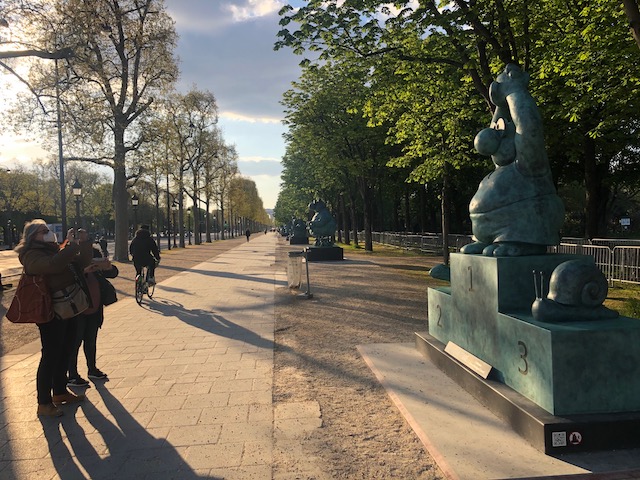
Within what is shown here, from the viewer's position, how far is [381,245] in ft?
124

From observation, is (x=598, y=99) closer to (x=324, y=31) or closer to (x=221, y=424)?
(x=324, y=31)

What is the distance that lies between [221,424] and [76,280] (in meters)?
2.13

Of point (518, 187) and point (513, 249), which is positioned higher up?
point (518, 187)

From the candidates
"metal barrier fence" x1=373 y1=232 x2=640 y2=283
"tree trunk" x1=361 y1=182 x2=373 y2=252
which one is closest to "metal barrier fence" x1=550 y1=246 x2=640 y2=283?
"metal barrier fence" x1=373 y1=232 x2=640 y2=283

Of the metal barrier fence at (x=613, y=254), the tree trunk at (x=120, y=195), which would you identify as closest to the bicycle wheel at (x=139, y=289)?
the metal barrier fence at (x=613, y=254)

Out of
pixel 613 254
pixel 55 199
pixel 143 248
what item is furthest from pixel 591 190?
pixel 55 199

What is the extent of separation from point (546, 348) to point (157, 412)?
361 centimetres

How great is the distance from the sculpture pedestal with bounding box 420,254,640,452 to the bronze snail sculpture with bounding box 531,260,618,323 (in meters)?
0.08

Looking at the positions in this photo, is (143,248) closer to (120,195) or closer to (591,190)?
(120,195)

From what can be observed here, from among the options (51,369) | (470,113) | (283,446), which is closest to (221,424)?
(283,446)

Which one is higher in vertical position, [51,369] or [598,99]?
[598,99]

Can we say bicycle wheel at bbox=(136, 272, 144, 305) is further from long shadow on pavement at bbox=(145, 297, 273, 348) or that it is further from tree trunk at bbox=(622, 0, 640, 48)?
tree trunk at bbox=(622, 0, 640, 48)

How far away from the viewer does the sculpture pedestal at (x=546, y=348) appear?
3.42 meters

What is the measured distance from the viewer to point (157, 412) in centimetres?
454
